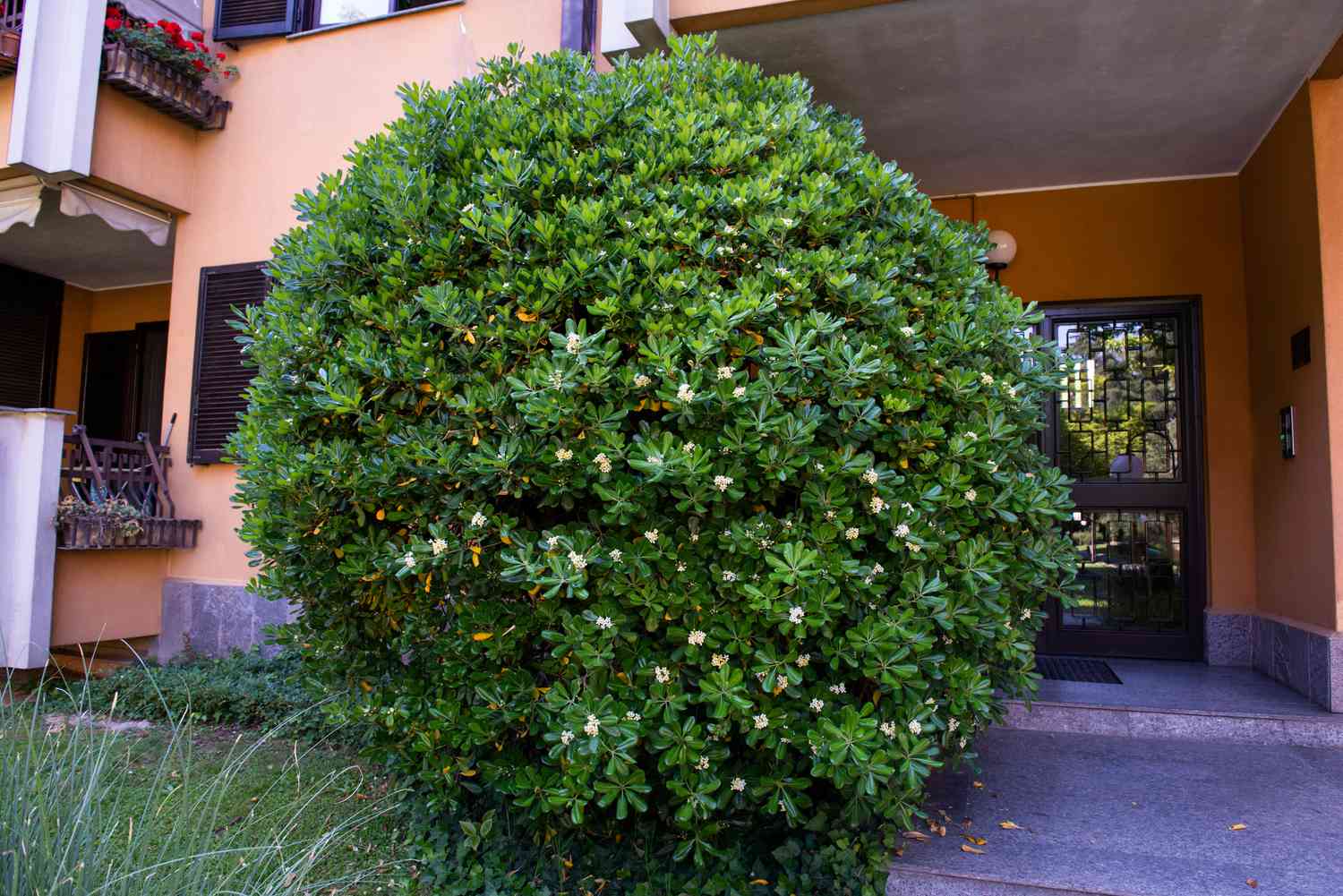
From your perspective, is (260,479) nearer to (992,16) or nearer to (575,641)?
(575,641)

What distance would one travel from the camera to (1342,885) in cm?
258

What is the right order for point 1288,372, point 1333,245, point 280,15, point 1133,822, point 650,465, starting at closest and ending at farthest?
point 650,465, point 1133,822, point 1333,245, point 1288,372, point 280,15

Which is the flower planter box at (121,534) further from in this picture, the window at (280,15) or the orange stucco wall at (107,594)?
the window at (280,15)

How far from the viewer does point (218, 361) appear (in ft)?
19.5

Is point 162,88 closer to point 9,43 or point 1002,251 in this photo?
point 9,43

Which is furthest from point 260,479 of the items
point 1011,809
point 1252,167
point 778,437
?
point 1252,167

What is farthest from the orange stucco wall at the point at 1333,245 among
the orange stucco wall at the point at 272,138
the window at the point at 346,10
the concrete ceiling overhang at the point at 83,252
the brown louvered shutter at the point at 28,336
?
the brown louvered shutter at the point at 28,336

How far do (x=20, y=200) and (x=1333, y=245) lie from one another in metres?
7.95

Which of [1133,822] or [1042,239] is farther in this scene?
[1042,239]

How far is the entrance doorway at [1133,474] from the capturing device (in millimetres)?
5453

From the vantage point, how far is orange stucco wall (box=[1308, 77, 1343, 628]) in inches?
163

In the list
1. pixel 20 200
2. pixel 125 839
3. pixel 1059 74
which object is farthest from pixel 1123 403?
pixel 20 200

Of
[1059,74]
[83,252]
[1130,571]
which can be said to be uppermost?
[1059,74]

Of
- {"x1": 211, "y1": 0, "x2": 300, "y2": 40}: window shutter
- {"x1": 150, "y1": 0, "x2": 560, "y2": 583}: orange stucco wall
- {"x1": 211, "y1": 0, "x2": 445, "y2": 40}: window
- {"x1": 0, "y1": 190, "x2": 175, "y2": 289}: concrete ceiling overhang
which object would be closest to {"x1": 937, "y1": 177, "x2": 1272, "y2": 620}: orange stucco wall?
{"x1": 150, "y1": 0, "x2": 560, "y2": 583}: orange stucco wall
